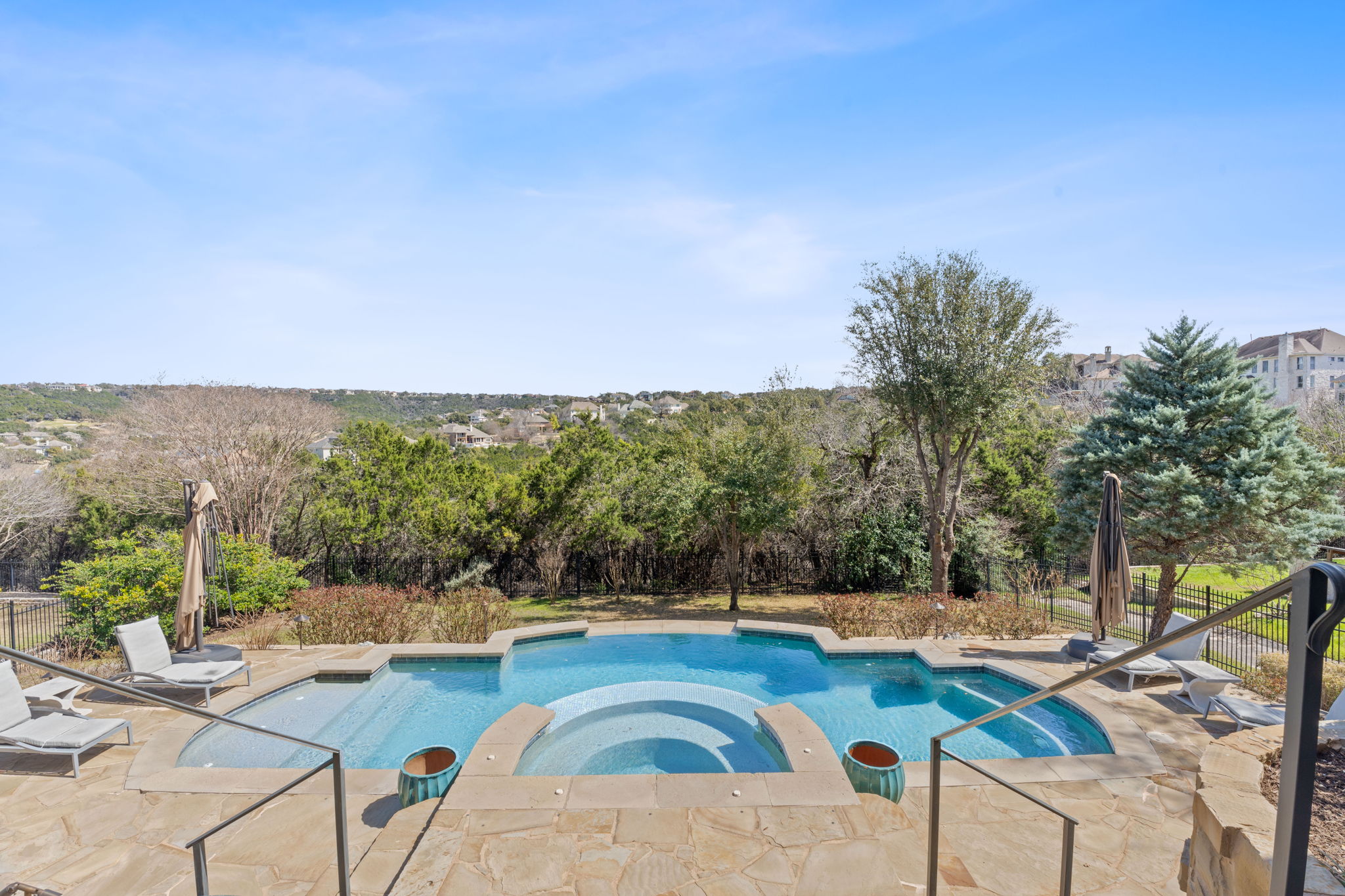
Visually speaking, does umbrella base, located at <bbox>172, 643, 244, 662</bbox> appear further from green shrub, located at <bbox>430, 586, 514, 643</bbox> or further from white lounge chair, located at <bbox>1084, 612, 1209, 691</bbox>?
white lounge chair, located at <bbox>1084, 612, 1209, 691</bbox>

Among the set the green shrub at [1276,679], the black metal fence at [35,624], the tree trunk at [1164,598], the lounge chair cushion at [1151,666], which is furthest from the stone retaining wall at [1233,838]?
the black metal fence at [35,624]

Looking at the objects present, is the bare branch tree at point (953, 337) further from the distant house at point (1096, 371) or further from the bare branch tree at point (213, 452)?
the distant house at point (1096, 371)

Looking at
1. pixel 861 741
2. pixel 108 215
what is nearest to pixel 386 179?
pixel 108 215

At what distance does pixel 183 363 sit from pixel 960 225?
2067 centimetres

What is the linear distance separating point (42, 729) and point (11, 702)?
44cm

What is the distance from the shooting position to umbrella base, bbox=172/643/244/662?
796cm

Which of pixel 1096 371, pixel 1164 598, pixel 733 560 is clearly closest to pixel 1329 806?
pixel 1164 598

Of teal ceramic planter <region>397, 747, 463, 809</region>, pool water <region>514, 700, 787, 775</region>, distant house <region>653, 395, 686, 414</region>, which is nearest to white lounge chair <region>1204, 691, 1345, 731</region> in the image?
pool water <region>514, 700, 787, 775</region>

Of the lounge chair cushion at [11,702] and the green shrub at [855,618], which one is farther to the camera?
the green shrub at [855,618]

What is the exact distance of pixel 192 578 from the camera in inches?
310

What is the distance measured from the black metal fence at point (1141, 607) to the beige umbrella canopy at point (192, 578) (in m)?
11.4

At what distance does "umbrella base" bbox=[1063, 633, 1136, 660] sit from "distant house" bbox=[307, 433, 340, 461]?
17.5m

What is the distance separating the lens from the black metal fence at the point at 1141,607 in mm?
10281

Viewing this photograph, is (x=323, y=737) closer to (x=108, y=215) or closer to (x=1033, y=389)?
(x=108, y=215)
